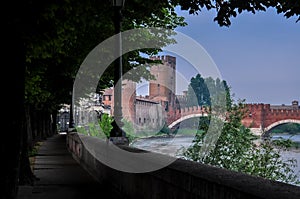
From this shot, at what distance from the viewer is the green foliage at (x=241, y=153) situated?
12.8 m

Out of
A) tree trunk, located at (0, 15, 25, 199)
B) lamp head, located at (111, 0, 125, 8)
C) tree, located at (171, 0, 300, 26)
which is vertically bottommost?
tree trunk, located at (0, 15, 25, 199)

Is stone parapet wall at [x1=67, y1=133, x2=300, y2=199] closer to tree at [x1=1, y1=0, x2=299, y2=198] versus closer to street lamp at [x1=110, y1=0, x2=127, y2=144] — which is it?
tree at [x1=1, y1=0, x2=299, y2=198]

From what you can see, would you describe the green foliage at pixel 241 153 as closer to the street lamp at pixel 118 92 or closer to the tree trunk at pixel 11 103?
the street lamp at pixel 118 92

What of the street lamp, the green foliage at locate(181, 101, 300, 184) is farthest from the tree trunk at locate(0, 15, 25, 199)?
the green foliage at locate(181, 101, 300, 184)

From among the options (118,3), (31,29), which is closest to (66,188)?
(118,3)

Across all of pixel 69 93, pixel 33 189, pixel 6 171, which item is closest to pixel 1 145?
pixel 6 171

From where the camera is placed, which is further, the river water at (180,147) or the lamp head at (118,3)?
the river water at (180,147)

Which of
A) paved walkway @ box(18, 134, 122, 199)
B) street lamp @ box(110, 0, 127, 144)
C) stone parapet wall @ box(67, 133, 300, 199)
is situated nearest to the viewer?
stone parapet wall @ box(67, 133, 300, 199)

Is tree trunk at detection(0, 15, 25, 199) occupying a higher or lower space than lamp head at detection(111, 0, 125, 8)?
lower

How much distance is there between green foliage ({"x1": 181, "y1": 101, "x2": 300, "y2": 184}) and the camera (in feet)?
42.1

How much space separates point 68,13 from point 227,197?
405 centimetres

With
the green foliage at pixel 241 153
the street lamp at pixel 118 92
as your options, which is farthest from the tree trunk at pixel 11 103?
the green foliage at pixel 241 153

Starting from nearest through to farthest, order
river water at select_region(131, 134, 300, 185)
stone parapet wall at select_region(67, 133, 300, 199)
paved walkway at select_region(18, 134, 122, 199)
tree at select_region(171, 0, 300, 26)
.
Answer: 1. stone parapet wall at select_region(67, 133, 300, 199)
2. tree at select_region(171, 0, 300, 26)
3. paved walkway at select_region(18, 134, 122, 199)
4. river water at select_region(131, 134, 300, 185)

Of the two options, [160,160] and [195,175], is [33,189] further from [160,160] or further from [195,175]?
[195,175]
